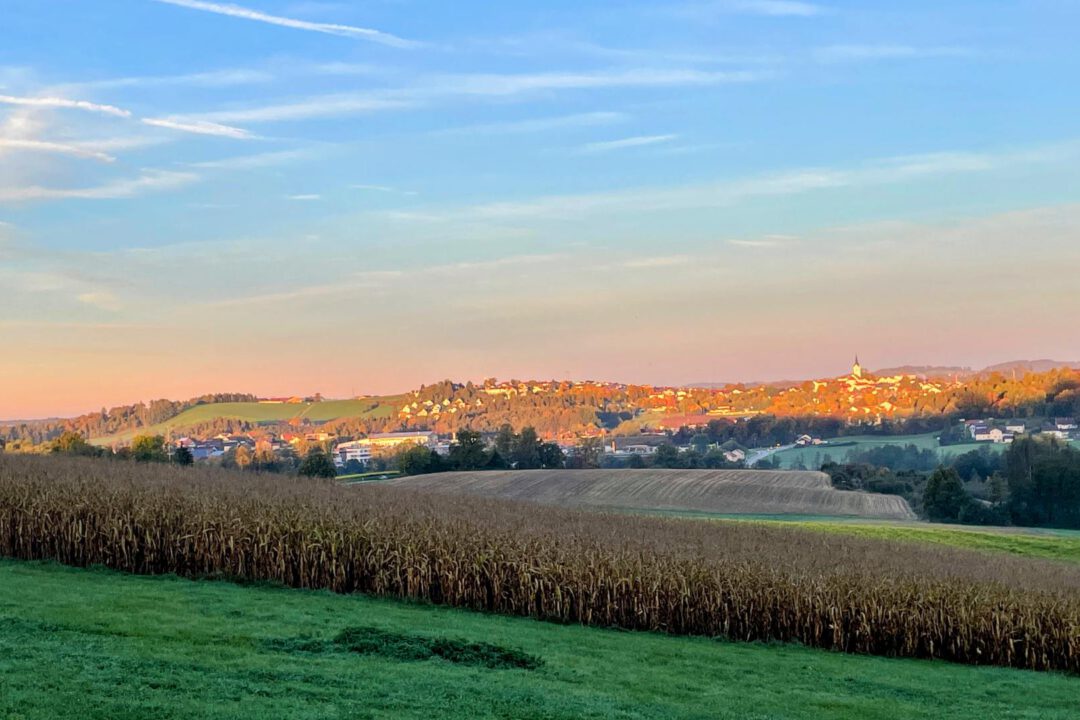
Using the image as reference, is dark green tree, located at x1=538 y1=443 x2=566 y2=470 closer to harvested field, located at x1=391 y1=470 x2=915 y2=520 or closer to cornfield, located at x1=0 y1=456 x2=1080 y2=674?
harvested field, located at x1=391 y1=470 x2=915 y2=520

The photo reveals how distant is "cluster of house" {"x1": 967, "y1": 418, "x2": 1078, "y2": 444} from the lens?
6496 inches

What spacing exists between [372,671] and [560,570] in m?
10.9

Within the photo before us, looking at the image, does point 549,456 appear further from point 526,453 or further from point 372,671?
point 372,671

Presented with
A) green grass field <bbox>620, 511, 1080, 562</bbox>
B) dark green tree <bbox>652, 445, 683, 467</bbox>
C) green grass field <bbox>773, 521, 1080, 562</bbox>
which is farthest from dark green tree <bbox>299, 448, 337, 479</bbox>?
dark green tree <bbox>652, 445, 683, 467</bbox>

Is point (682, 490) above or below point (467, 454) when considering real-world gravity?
below

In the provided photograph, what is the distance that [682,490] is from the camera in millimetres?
96750

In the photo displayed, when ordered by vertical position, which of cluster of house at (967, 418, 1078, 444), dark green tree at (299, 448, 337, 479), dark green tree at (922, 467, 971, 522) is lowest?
dark green tree at (922, 467, 971, 522)

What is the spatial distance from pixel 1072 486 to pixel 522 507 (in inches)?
2600

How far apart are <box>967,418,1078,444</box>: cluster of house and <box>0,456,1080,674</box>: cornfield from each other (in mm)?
142832

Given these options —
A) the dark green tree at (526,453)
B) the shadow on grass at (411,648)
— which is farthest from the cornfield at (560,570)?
the dark green tree at (526,453)

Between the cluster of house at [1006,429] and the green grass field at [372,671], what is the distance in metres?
150

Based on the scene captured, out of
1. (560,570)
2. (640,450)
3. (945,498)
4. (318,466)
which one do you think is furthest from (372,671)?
(640,450)

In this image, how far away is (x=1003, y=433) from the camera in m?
168

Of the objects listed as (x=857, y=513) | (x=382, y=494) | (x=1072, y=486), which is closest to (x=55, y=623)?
(x=382, y=494)
